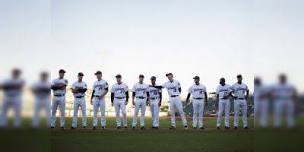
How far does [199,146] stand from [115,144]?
1655mm

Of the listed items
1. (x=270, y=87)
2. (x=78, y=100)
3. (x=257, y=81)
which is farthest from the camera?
(x=78, y=100)

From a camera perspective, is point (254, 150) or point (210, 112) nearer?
point (254, 150)

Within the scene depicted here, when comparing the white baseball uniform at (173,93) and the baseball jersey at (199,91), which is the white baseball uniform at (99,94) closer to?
the white baseball uniform at (173,93)

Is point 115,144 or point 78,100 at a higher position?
point 78,100

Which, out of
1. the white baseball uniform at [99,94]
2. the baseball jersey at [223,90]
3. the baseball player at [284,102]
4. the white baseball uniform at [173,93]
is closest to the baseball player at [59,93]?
the white baseball uniform at [99,94]

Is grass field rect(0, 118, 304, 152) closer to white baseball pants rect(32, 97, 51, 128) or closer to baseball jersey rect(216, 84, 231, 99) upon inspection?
white baseball pants rect(32, 97, 51, 128)

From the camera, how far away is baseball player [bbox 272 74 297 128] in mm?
8134

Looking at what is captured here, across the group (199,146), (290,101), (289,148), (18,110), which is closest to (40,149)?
(199,146)

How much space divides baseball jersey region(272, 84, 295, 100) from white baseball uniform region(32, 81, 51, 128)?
5303 millimetres

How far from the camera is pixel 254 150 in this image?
263 inches

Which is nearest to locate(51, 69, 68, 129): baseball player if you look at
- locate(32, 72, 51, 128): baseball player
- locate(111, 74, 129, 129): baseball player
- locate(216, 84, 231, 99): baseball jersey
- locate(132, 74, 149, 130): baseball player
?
locate(32, 72, 51, 128): baseball player

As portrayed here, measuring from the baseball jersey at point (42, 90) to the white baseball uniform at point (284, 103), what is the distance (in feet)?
17.9

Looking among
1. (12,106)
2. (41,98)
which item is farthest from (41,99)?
(12,106)

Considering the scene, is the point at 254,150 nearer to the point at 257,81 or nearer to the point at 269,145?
the point at 269,145
